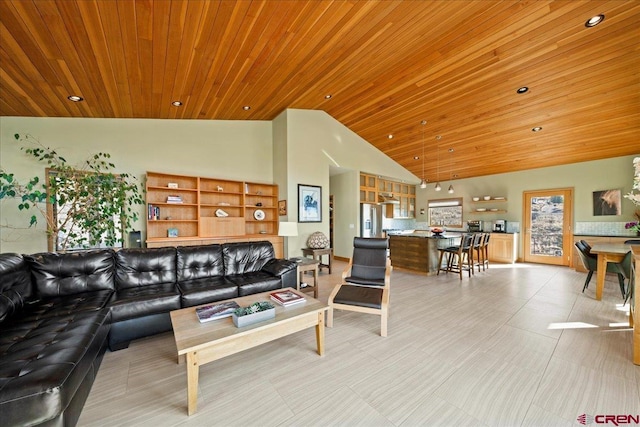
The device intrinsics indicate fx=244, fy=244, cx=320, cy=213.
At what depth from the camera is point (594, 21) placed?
2738 mm

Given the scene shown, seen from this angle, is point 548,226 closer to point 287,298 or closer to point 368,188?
point 368,188

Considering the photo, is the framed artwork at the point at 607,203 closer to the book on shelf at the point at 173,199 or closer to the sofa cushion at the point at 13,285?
the book on shelf at the point at 173,199

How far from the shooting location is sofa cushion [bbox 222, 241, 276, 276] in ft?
11.2

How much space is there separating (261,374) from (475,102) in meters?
5.38

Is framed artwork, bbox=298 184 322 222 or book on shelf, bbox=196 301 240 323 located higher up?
framed artwork, bbox=298 184 322 222

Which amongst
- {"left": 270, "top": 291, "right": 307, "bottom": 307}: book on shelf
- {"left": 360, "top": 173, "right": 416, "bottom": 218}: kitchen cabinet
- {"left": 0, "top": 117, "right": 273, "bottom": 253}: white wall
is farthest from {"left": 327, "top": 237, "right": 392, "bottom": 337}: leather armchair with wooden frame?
{"left": 360, "top": 173, "right": 416, "bottom": 218}: kitchen cabinet

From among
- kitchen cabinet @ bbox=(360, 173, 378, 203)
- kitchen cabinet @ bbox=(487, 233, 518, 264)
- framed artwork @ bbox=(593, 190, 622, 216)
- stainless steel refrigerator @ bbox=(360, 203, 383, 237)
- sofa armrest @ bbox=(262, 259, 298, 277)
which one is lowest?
kitchen cabinet @ bbox=(487, 233, 518, 264)

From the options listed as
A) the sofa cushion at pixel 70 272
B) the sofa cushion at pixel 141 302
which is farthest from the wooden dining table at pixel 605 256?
the sofa cushion at pixel 70 272

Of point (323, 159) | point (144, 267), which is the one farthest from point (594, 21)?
point (144, 267)

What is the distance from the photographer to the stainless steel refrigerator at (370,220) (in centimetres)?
690

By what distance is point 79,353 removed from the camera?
4.80 ft

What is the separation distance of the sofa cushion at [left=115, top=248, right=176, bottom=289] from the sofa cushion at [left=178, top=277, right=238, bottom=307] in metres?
0.26

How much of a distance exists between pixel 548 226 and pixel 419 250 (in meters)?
3.87

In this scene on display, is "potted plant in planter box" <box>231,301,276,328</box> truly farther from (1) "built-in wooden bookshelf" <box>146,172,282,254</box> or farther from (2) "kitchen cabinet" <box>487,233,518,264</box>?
(2) "kitchen cabinet" <box>487,233,518,264</box>
